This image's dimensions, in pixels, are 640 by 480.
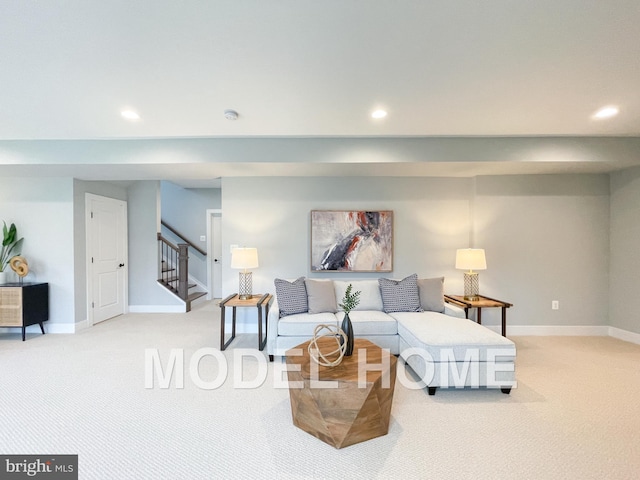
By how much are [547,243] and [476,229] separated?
1011mm

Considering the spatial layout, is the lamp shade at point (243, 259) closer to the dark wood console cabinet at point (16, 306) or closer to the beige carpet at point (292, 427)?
the beige carpet at point (292, 427)

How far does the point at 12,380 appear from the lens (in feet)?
9.04

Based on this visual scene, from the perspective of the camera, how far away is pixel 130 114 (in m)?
2.79

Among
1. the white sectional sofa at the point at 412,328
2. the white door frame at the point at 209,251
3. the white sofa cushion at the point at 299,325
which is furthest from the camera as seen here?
the white door frame at the point at 209,251

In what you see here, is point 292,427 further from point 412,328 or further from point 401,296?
point 401,296

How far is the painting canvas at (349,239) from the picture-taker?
4203mm

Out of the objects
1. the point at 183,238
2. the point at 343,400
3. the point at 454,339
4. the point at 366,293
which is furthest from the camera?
the point at 183,238

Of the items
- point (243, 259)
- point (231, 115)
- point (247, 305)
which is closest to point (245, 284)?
point (243, 259)

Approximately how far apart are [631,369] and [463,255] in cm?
194

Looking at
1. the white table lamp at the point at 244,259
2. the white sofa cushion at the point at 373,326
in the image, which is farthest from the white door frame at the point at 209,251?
the white sofa cushion at the point at 373,326

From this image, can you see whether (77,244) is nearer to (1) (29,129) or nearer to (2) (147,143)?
(1) (29,129)

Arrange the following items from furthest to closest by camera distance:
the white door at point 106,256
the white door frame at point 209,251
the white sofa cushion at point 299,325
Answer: the white door frame at point 209,251, the white door at point 106,256, the white sofa cushion at point 299,325

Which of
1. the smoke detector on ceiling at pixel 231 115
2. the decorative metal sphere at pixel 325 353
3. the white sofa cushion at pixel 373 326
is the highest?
the smoke detector on ceiling at pixel 231 115

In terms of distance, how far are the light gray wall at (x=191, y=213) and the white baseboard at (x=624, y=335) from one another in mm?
7336
